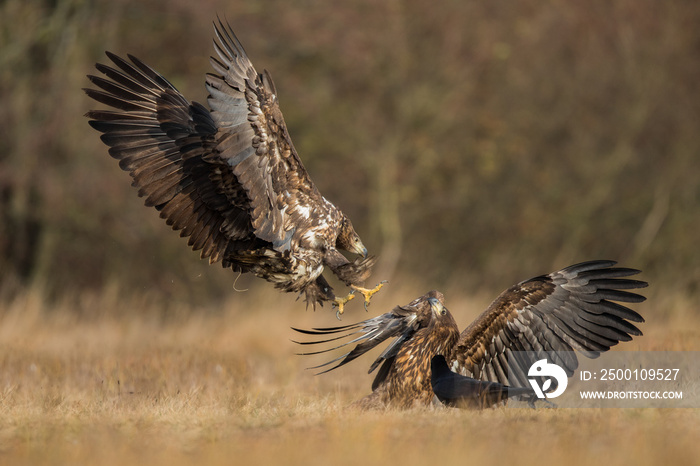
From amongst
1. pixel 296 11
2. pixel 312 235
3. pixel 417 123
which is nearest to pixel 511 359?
pixel 312 235

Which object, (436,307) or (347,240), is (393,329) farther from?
(347,240)

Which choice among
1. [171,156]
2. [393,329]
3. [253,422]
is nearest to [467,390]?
[393,329]

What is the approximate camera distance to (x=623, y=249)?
750 inches

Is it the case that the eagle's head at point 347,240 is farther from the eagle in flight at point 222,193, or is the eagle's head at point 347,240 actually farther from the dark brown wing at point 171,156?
the dark brown wing at point 171,156

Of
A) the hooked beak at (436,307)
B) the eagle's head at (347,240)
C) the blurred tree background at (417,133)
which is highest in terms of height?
the blurred tree background at (417,133)

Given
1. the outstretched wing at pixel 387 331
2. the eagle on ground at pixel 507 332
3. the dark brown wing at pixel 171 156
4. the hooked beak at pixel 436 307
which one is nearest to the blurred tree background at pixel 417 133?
the dark brown wing at pixel 171 156

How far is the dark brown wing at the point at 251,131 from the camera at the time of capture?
6379mm

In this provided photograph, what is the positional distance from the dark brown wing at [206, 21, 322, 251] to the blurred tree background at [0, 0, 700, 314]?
8543 mm

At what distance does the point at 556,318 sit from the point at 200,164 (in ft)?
9.49

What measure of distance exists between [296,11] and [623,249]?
317 inches

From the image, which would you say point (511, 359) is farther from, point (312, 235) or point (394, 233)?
point (394, 233)

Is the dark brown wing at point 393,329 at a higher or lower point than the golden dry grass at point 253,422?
higher

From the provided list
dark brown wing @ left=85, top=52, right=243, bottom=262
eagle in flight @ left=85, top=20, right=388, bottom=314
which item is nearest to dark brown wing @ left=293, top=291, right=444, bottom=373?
eagle in flight @ left=85, top=20, right=388, bottom=314

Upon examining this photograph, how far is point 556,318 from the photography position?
21.7 ft
